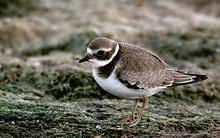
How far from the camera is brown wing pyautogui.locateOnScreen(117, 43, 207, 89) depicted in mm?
7375

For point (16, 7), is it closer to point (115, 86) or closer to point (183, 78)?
point (183, 78)

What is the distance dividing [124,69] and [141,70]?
0.34m

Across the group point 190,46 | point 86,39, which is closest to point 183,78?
point 190,46

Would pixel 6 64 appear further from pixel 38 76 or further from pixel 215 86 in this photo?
pixel 215 86

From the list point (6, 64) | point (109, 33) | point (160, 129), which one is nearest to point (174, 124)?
point (160, 129)

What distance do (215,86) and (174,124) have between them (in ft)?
9.41

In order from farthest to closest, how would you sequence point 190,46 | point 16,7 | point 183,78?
point 16,7 < point 190,46 < point 183,78

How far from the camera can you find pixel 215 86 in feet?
33.1

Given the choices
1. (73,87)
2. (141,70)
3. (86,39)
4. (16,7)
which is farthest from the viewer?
(16,7)

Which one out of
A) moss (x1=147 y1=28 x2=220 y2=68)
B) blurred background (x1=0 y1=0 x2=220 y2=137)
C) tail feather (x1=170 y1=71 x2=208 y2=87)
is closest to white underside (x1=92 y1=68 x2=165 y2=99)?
tail feather (x1=170 y1=71 x2=208 y2=87)

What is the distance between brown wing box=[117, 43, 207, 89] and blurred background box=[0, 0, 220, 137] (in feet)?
4.27

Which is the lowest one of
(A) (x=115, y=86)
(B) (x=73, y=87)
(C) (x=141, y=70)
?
(B) (x=73, y=87)

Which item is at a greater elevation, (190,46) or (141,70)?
(141,70)

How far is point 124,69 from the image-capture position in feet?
24.2
